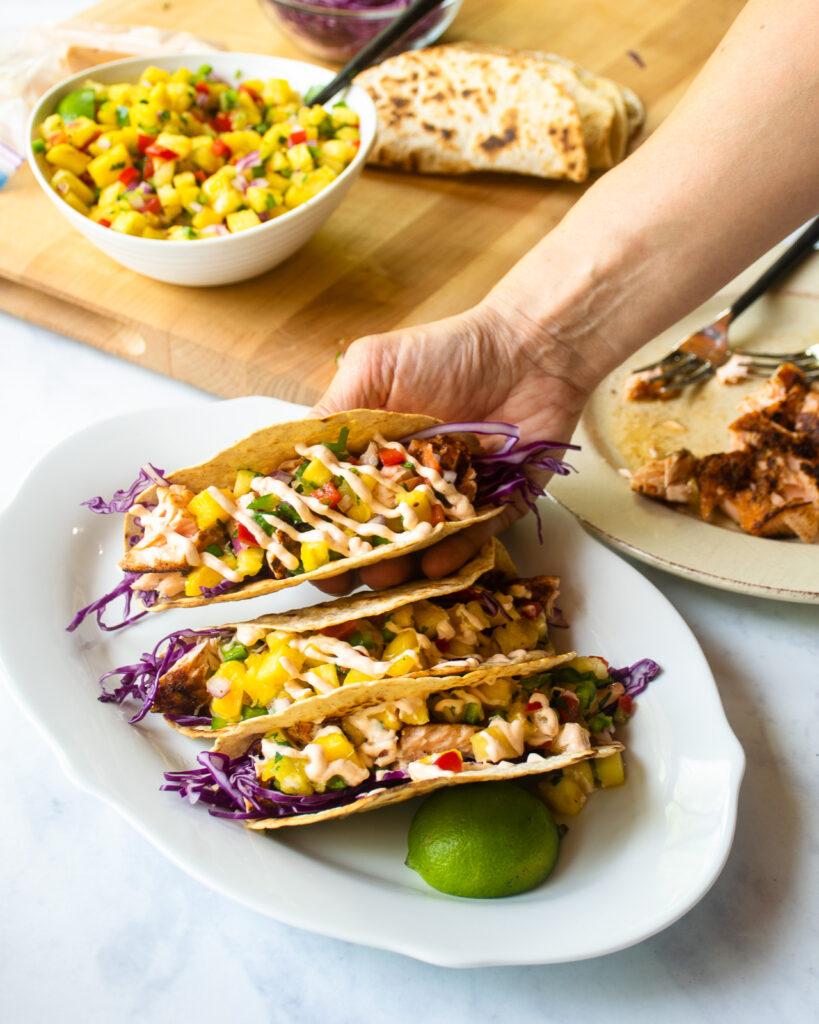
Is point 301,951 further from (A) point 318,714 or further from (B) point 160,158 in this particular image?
(B) point 160,158

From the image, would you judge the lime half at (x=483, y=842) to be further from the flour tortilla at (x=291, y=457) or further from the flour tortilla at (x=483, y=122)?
the flour tortilla at (x=483, y=122)

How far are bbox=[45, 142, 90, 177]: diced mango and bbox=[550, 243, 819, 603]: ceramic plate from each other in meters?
1.84

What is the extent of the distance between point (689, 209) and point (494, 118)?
1.59m

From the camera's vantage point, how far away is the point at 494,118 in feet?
12.2

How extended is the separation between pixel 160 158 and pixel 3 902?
229 centimetres

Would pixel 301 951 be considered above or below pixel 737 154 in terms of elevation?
below

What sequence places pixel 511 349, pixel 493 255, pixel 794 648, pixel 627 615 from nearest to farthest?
1. pixel 627 615
2. pixel 794 648
3. pixel 511 349
4. pixel 493 255

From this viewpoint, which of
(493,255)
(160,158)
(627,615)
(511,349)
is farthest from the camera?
(493,255)

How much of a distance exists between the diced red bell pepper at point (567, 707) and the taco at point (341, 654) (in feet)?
0.29


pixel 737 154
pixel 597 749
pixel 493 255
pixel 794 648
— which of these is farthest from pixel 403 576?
pixel 493 255

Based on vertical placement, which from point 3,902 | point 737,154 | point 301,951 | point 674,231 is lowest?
point 3,902

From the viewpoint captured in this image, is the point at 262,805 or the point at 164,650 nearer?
the point at 262,805

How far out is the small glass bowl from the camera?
4062 mm

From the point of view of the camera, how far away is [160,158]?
315 cm
